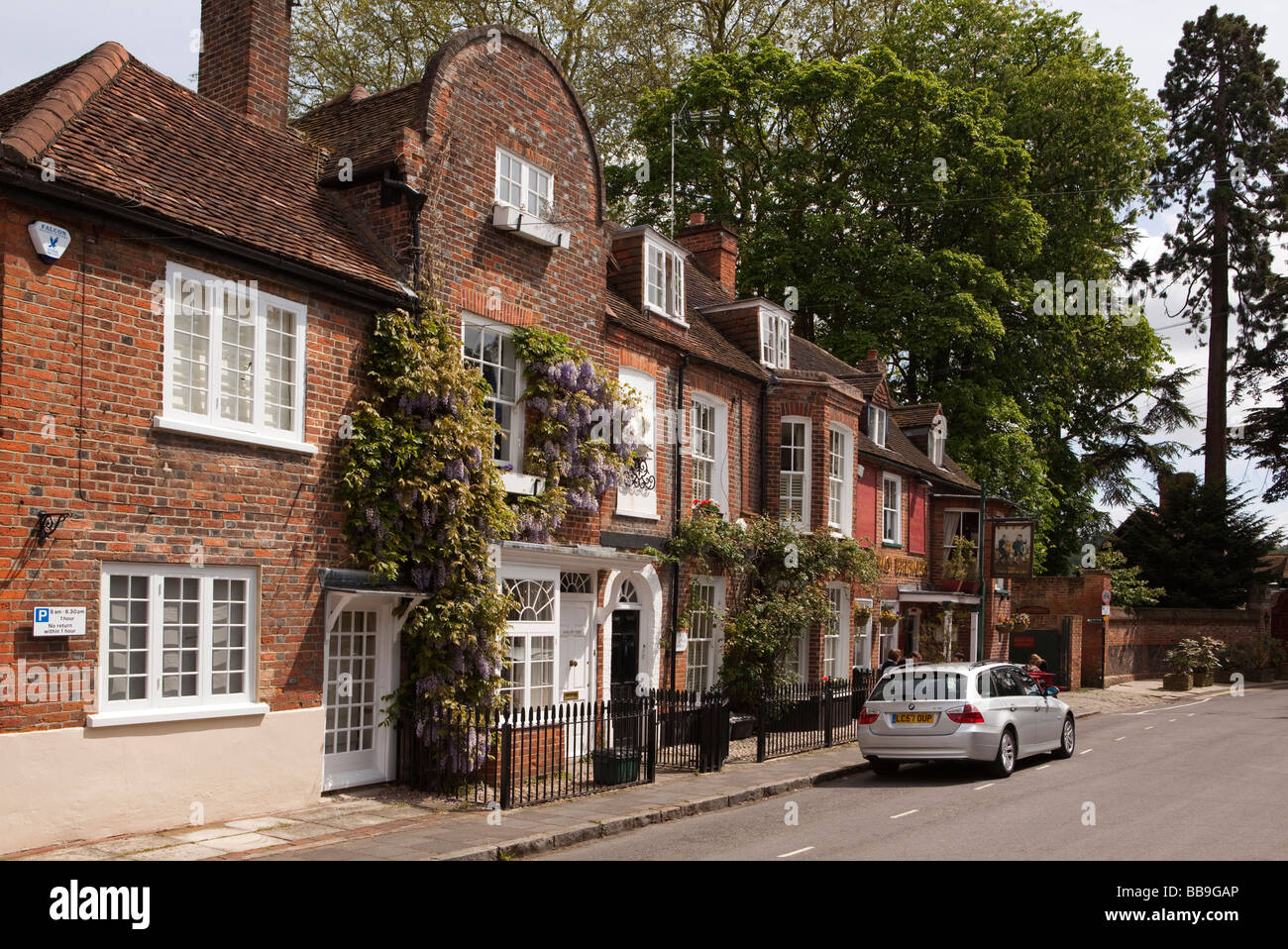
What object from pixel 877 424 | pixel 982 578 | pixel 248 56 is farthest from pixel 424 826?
pixel 982 578

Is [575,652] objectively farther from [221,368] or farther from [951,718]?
[221,368]

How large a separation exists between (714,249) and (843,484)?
7.10 metres

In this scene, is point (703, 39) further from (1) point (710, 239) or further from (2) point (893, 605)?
(2) point (893, 605)

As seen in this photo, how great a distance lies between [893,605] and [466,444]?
17258 millimetres

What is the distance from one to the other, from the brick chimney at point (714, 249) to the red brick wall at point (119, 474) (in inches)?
603

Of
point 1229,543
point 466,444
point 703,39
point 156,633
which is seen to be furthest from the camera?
point 1229,543

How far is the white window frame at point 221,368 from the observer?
1078cm

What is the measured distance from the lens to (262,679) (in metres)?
11.5

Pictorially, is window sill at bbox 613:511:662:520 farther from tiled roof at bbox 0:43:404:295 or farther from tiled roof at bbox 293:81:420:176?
tiled roof at bbox 293:81:420:176

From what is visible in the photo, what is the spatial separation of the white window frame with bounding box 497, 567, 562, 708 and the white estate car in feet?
14.7

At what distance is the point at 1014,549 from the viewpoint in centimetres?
3036

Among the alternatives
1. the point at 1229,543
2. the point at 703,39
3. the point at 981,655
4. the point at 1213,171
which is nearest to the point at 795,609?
the point at 981,655

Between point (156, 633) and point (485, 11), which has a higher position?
point (485, 11)

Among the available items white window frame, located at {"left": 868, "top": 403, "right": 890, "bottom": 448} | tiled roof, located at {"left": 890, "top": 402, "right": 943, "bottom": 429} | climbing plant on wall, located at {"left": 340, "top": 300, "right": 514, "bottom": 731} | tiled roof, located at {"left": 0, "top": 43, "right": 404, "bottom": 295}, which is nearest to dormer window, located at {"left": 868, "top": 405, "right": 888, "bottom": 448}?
white window frame, located at {"left": 868, "top": 403, "right": 890, "bottom": 448}
